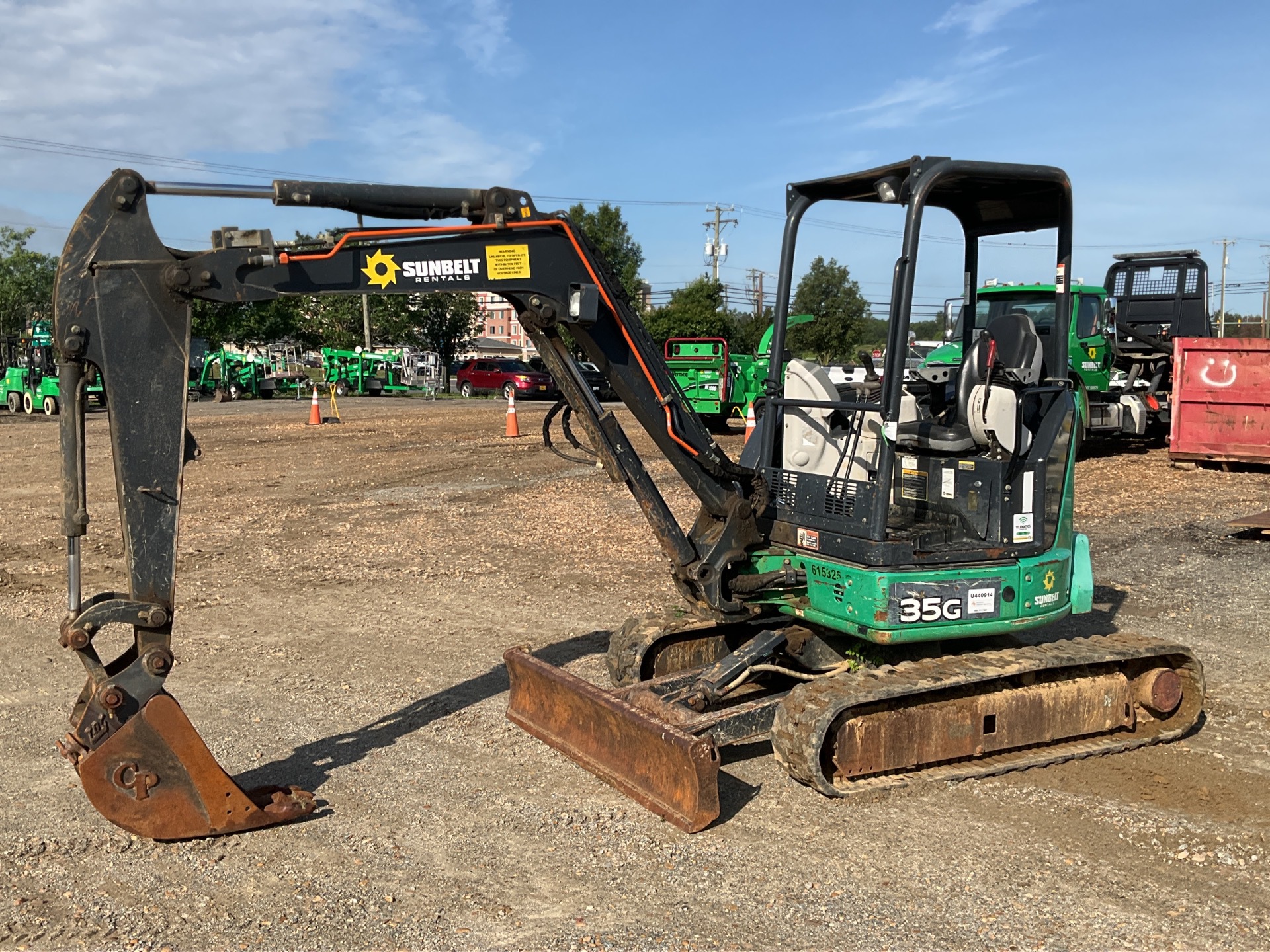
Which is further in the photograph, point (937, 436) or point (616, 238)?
point (616, 238)

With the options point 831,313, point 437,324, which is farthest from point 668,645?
point 437,324

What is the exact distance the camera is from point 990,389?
588 cm

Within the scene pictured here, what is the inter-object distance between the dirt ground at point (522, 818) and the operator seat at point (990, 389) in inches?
69.7

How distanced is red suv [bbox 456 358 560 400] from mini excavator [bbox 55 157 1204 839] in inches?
1374

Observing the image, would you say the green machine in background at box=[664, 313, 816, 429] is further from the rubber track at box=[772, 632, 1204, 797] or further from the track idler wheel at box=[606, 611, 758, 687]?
the rubber track at box=[772, 632, 1204, 797]

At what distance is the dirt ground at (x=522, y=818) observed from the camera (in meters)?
4.03

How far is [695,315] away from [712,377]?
3086cm

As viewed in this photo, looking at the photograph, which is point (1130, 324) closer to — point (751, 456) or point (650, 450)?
point (650, 450)

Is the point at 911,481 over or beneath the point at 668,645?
over

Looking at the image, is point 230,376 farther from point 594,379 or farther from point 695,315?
point 594,379

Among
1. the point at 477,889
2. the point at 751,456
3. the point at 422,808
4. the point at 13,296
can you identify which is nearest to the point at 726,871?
the point at 477,889

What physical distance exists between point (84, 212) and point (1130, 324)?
19.4 m

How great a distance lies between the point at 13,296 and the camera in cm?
5638

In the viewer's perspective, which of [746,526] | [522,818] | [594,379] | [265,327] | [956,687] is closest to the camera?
[522,818]
